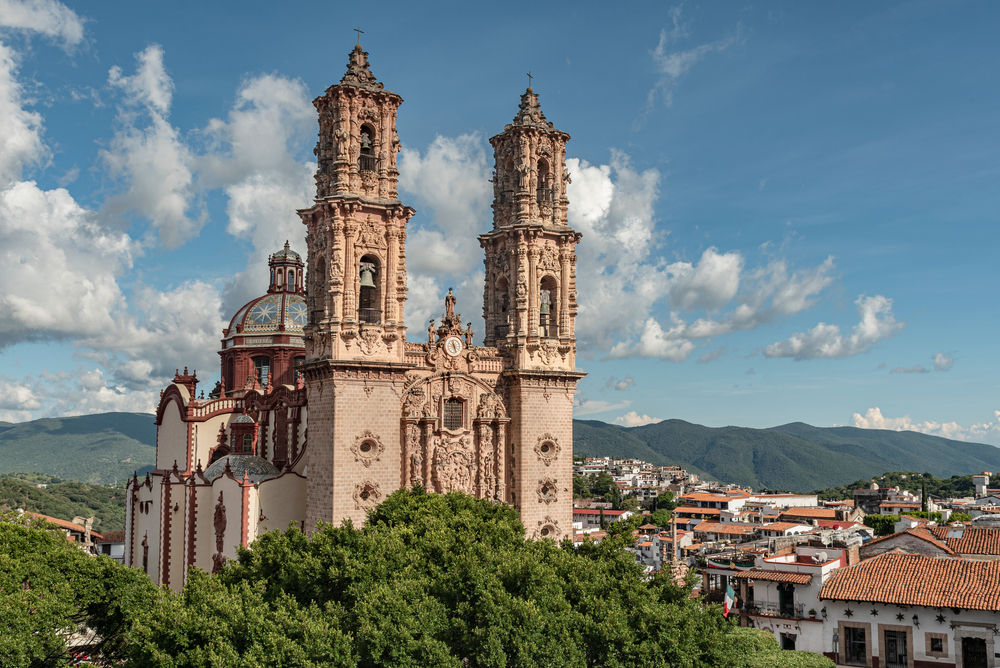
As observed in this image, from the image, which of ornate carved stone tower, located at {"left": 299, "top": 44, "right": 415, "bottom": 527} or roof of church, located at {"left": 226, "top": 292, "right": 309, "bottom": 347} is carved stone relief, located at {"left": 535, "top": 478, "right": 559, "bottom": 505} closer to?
ornate carved stone tower, located at {"left": 299, "top": 44, "right": 415, "bottom": 527}

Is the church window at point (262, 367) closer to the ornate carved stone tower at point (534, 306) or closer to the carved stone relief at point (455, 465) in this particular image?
the ornate carved stone tower at point (534, 306)

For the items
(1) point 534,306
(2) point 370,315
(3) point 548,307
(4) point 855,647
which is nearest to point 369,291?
(2) point 370,315

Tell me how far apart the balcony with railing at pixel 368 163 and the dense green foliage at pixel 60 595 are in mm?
19223

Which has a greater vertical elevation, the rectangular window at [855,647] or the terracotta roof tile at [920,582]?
the terracotta roof tile at [920,582]

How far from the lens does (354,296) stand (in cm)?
3678

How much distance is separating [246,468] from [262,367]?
47.4ft

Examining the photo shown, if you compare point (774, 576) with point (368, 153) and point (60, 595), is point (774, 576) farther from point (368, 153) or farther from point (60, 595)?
point (60, 595)

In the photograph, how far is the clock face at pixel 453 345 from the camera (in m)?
39.6

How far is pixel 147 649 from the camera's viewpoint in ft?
71.3

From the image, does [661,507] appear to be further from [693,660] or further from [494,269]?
[693,660]

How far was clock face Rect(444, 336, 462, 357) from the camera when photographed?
3962 centimetres

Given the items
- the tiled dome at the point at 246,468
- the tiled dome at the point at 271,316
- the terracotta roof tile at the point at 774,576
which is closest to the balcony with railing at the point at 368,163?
the tiled dome at the point at 246,468

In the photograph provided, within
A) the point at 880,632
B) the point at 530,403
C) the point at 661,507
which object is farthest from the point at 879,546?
the point at 661,507

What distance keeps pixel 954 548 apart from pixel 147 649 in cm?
3735
